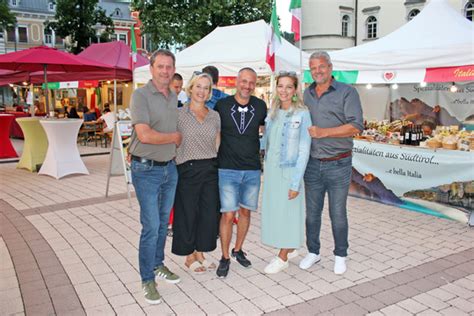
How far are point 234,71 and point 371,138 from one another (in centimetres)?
330

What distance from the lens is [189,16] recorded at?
922 inches

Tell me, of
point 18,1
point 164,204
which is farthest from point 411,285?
point 18,1

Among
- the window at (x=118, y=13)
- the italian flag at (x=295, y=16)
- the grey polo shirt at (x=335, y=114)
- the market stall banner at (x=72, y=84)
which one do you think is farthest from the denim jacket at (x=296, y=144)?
the window at (x=118, y=13)

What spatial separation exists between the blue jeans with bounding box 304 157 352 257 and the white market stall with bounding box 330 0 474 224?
257cm

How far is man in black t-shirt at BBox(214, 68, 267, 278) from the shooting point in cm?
354

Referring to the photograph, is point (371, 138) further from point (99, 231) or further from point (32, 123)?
point (32, 123)

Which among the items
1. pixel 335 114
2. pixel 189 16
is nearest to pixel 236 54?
pixel 335 114

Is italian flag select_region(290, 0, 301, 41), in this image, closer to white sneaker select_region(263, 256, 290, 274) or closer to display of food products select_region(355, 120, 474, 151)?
display of food products select_region(355, 120, 474, 151)

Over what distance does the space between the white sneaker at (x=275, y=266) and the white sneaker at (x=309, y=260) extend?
172mm

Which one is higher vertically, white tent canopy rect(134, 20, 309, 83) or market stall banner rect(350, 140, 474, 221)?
white tent canopy rect(134, 20, 309, 83)

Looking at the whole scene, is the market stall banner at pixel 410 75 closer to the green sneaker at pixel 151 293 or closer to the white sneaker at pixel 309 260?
the white sneaker at pixel 309 260

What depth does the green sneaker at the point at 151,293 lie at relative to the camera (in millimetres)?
3191

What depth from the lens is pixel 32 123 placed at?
9.23m

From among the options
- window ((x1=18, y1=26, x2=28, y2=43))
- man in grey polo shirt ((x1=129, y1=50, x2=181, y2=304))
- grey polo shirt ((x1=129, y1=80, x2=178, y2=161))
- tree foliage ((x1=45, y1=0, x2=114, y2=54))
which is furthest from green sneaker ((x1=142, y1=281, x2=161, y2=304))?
window ((x1=18, y1=26, x2=28, y2=43))
